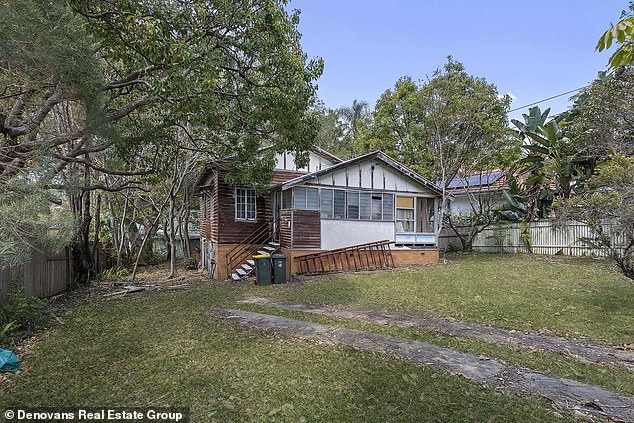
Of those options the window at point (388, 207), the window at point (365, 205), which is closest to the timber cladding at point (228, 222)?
the window at point (365, 205)

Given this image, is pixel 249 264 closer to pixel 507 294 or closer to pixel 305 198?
pixel 305 198

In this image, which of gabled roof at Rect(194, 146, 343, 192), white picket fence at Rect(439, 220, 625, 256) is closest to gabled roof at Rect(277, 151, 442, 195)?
gabled roof at Rect(194, 146, 343, 192)

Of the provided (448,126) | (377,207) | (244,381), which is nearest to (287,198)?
(377,207)

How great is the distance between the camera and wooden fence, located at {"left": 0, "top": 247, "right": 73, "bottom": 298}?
6875mm

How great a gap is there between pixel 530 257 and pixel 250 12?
15426 millimetres

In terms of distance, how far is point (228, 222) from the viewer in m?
14.9

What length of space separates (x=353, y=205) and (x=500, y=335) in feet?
31.6

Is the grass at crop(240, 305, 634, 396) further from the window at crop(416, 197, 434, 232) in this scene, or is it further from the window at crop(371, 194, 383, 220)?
the window at crop(416, 197, 434, 232)

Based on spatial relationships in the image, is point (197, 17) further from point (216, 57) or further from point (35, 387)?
point (35, 387)

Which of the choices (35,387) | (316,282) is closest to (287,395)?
(35,387)

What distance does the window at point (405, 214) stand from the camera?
16750mm

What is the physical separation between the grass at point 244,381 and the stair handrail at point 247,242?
7.89m

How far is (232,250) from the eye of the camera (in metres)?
14.7

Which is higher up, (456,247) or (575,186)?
(575,186)
